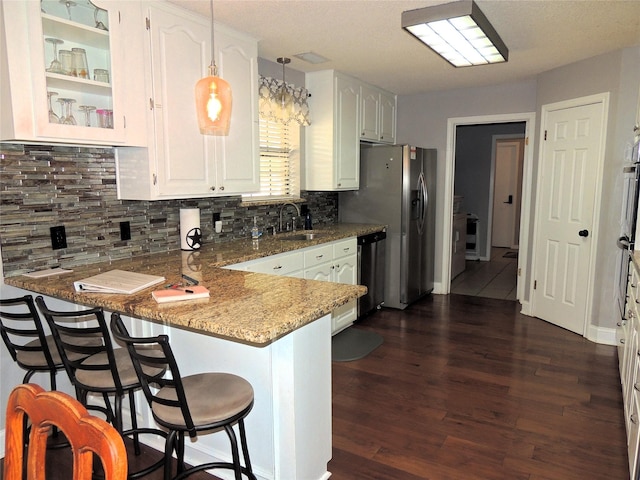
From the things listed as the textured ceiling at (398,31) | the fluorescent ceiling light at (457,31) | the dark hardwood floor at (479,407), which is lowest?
the dark hardwood floor at (479,407)

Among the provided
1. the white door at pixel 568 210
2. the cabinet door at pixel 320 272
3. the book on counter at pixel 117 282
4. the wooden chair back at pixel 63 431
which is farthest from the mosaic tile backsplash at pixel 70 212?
the white door at pixel 568 210

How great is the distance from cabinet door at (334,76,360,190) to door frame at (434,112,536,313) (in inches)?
50.6

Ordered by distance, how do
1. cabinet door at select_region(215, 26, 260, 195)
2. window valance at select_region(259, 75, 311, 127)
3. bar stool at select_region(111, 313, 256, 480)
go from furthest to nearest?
window valance at select_region(259, 75, 311, 127) → cabinet door at select_region(215, 26, 260, 195) → bar stool at select_region(111, 313, 256, 480)

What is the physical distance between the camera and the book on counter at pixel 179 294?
1.77 meters

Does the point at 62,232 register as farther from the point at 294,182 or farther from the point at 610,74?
the point at 610,74

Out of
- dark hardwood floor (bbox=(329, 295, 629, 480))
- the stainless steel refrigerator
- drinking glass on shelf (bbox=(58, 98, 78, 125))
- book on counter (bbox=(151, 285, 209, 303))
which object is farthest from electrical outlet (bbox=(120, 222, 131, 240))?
the stainless steel refrigerator

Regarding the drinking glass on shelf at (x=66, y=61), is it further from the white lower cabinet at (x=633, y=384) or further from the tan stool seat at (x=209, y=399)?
the white lower cabinet at (x=633, y=384)

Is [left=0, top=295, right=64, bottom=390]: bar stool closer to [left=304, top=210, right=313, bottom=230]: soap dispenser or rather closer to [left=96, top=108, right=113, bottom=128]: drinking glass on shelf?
[left=96, top=108, right=113, bottom=128]: drinking glass on shelf

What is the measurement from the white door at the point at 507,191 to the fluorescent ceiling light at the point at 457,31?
17.6ft

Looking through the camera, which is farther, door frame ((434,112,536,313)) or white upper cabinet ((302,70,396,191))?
door frame ((434,112,536,313))

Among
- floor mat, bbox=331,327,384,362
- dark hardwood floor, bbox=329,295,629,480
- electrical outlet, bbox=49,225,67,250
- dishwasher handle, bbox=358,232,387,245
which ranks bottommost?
dark hardwood floor, bbox=329,295,629,480

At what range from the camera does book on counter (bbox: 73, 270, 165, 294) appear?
193cm

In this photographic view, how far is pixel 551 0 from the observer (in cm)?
255

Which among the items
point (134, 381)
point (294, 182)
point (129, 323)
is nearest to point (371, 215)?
point (294, 182)
